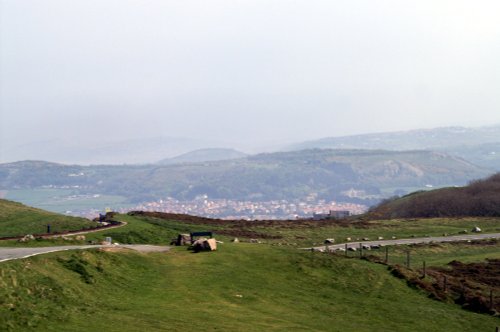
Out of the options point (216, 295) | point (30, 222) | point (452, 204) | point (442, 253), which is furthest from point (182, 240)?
point (452, 204)

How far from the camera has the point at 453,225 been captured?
106m

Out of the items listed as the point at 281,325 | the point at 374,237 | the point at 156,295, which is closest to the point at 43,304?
Result: the point at 156,295

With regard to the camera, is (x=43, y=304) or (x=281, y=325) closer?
(x=43, y=304)

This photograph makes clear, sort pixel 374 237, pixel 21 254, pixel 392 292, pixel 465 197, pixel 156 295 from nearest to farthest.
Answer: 1. pixel 156 295
2. pixel 21 254
3. pixel 392 292
4. pixel 374 237
5. pixel 465 197

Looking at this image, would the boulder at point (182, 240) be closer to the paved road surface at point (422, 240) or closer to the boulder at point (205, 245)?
the boulder at point (205, 245)

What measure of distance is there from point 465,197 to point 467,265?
277 ft

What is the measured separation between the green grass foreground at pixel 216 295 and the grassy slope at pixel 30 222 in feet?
72.7

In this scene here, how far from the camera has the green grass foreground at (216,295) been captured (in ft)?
103

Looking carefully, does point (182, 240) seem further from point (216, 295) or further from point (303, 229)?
point (303, 229)

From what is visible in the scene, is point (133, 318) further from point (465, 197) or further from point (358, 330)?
point (465, 197)

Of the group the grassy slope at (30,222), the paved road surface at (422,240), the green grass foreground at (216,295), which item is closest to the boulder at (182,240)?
the green grass foreground at (216,295)

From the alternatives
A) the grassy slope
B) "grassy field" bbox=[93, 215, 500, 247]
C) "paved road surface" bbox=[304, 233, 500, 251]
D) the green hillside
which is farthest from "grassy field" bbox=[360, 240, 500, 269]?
the green hillside

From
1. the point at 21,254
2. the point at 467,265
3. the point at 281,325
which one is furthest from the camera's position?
the point at 467,265

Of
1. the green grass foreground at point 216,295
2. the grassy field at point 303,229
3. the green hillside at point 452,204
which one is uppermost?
the green hillside at point 452,204
